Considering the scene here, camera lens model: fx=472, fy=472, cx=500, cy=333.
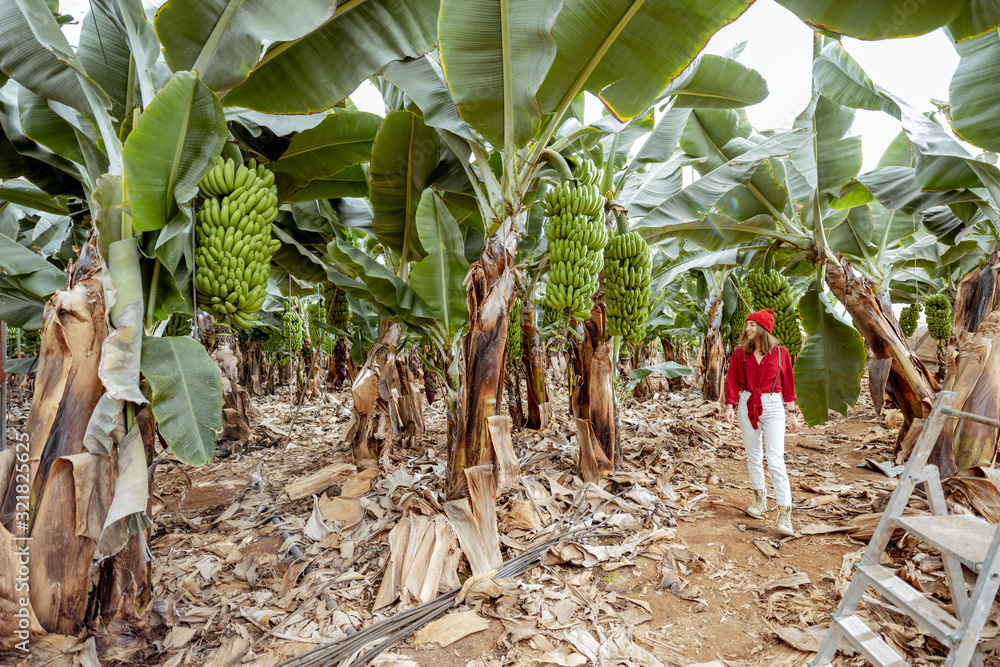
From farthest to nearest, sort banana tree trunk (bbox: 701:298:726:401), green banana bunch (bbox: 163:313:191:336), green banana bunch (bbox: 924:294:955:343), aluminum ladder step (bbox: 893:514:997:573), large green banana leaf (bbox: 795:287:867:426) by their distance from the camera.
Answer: green banana bunch (bbox: 924:294:955:343) → banana tree trunk (bbox: 701:298:726:401) → large green banana leaf (bbox: 795:287:867:426) → green banana bunch (bbox: 163:313:191:336) → aluminum ladder step (bbox: 893:514:997:573)

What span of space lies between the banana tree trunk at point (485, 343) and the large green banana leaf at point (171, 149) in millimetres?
1414

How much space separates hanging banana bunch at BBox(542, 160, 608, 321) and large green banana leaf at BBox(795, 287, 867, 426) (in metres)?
2.58

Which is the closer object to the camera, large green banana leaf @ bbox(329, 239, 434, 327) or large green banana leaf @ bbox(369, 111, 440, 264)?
large green banana leaf @ bbox(369, 111, 440, 264)

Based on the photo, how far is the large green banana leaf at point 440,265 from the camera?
3.14m

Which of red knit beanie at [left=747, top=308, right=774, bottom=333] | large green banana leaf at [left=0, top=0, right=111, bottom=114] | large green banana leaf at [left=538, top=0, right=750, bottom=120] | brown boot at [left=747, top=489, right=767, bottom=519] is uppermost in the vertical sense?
large green banana leaf at [left=538, top=0, right=750, bottom=120]

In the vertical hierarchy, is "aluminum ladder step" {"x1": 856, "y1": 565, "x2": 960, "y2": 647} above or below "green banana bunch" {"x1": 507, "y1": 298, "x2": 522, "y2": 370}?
below

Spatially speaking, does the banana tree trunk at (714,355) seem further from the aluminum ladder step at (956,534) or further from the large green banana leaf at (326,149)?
the large green banana leaf at (326,149)

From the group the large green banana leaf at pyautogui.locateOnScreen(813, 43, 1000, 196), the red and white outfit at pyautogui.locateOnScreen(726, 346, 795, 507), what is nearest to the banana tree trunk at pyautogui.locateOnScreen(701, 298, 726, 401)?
the red and white outfit at pyautogui.locateOnScreen(726, 346, 795, 507)

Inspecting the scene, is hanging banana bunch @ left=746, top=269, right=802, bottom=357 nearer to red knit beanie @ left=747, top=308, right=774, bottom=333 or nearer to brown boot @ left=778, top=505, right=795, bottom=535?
red knit beanie @ left=747, top=308, right=774, bottom=333

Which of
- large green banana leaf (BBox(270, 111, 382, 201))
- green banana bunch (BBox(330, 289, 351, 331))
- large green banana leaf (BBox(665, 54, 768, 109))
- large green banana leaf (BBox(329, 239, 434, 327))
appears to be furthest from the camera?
green banana bunch (BBox(330, 289, 351, 331))

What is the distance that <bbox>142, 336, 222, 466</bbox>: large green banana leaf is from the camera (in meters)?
1.82

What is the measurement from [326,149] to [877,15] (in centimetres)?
272

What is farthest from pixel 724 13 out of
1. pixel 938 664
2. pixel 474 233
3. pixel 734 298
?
pixel 734 298

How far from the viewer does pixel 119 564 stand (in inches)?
75.5
